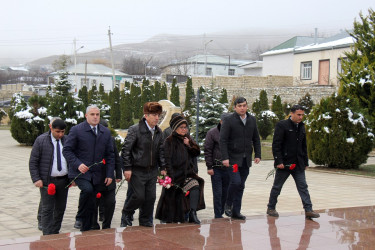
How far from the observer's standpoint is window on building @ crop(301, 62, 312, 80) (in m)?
44.9

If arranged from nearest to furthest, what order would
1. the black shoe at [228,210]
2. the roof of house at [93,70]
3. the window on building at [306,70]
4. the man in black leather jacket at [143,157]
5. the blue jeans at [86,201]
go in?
the blue jeans at [86,201] → the man in black leather jacket at [143,157] → the black shoe at [228,210] → the window on building at [306,70] → the roof of house at [93,70]

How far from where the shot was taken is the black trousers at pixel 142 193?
6727 millimetres

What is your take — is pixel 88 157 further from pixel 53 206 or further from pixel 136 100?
pixel 136 100

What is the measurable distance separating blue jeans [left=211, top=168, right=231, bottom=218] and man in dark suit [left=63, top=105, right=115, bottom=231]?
6.36 feet

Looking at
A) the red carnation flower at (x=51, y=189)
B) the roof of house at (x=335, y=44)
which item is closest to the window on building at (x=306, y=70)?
the roof of house at (x=335, y=44)

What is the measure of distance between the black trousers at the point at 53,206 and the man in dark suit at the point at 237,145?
7.50 feet

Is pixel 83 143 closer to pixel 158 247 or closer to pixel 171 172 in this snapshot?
pixel 171 172

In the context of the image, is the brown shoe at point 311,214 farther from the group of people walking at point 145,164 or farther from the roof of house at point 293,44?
the roof of house at point 293,44

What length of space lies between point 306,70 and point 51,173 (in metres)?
41.1

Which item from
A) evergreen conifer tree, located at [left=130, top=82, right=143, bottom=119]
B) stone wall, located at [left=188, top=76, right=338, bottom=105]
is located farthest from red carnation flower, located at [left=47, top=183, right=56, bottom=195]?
evergreen conifer tree, located at [left=130, top=82, right=143, bottom=119]

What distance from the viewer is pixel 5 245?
568 centimetres

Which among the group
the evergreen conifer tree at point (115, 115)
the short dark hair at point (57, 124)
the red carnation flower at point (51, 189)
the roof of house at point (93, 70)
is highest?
the roof of house at point (93, 70)

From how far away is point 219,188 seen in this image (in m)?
7.93

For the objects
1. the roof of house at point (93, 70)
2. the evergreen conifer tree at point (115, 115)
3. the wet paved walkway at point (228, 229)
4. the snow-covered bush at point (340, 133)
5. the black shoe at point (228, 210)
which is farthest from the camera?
the roof of house at point (93, 70)
